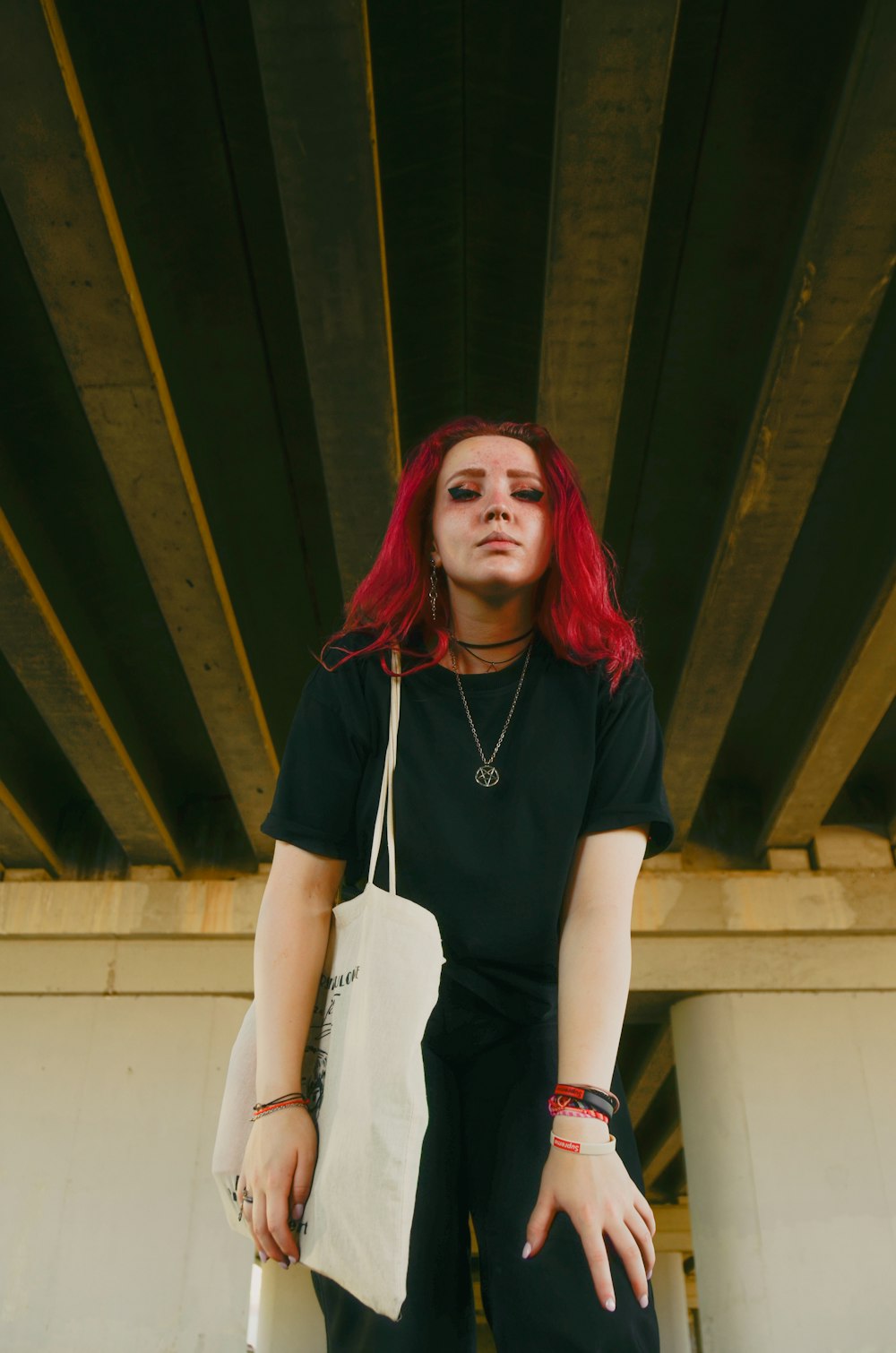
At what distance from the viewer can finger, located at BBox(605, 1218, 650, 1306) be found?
4.93ft

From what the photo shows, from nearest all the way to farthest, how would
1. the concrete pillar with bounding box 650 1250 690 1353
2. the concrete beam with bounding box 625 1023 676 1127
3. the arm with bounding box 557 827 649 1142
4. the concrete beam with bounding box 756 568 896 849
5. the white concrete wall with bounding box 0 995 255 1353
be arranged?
the arm with bounding box 557 827 649 1142
the concrete beam with bounding box 756 568 896 849
the white concrete wall with bounding box 0 995 255 1353
the concrete beam with bounding box 625 1023 676 1127
the concrete pillar with bounding box 650 1250 690 1353

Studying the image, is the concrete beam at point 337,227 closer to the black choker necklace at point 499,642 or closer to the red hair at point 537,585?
the red hair at point 537,585

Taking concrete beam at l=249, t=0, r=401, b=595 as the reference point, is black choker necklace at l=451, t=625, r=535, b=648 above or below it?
below

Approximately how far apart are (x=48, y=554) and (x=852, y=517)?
16.9ft

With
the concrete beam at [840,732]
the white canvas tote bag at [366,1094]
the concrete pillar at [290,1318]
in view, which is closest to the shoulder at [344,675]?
the white canvas tote bag at [366,1094]

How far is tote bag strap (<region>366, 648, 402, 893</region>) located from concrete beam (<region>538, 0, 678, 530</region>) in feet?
8.82

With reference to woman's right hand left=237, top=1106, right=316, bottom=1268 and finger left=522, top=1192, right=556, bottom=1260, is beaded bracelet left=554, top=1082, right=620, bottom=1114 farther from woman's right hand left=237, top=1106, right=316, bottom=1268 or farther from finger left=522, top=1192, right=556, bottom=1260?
woman's right hand left=237, top=1106, right=316, bottom=1268

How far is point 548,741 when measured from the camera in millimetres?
1927

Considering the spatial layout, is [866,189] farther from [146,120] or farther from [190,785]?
[190,785]

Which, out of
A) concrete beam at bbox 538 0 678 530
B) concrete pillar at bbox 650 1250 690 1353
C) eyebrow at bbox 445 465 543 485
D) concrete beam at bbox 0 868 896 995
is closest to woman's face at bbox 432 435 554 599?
eyebrow at bbox 445 465 543 485

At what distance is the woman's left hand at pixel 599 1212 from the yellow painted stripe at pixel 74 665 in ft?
16.6

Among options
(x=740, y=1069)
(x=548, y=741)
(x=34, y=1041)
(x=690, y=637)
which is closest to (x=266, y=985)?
(x=548, y=741)

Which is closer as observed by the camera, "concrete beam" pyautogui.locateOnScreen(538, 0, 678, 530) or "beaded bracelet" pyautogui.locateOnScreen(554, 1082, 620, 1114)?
"beaded bracelet" pyautogui.locateOnScreen(554, 1082, 620, 1114)

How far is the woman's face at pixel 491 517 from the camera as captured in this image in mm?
1994
